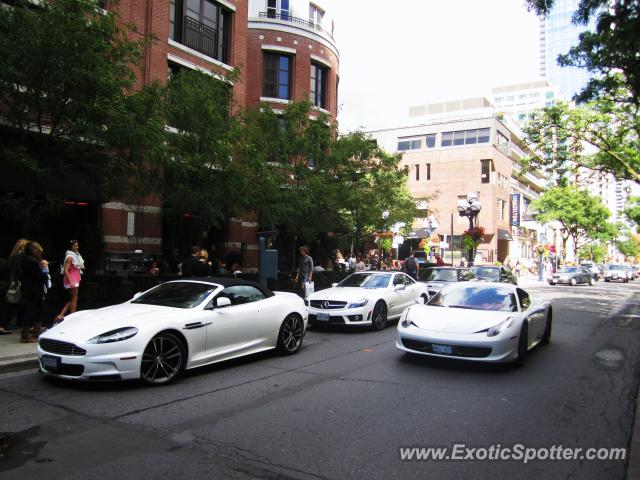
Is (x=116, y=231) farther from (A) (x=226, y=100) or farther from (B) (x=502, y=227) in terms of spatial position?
(B) (x=502, y=227)

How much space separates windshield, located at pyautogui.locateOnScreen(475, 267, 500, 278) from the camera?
16562mm

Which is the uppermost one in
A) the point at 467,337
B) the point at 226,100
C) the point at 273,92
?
the point at 273,92

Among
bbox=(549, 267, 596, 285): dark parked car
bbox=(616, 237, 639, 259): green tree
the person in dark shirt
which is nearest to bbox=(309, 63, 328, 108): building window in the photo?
the person in dark shirt

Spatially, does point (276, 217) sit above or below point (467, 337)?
above

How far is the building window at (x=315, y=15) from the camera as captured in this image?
2678 centimetres

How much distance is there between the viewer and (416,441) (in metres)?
4.54

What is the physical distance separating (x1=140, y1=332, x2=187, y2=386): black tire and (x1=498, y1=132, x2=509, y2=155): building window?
5480 centimetres

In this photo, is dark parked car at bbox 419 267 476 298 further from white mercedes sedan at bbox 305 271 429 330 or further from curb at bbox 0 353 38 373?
curb at bbox 0 353 38 373

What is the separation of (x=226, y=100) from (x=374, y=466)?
12.1 meters

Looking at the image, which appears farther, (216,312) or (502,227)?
(502,227)

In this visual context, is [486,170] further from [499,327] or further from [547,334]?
[499,327]

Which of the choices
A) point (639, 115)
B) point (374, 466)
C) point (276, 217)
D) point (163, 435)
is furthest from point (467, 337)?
point (639, 115)

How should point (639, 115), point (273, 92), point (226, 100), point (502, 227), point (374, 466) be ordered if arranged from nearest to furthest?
point (374, 466)
point (226, 100)
point (639, 115)
point (273, 92)
point (502, 227)

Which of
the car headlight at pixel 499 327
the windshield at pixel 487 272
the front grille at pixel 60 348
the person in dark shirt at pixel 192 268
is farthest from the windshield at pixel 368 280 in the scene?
the front grille at pixel 60 348
